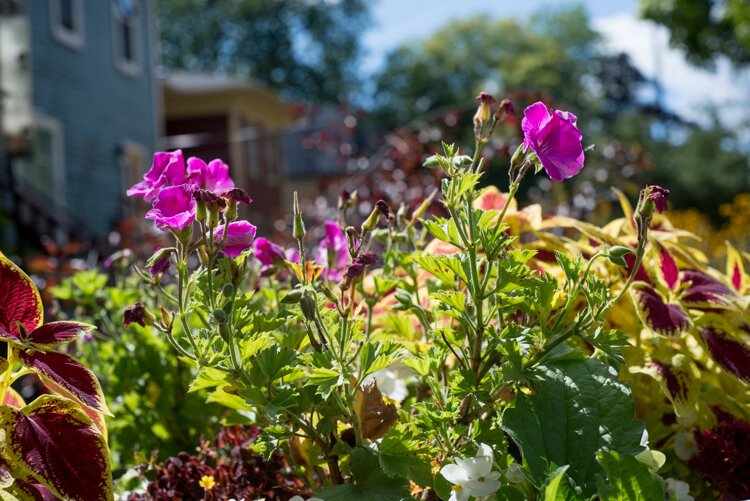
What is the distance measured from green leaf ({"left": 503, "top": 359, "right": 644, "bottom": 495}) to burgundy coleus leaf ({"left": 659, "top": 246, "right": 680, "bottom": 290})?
0.47m

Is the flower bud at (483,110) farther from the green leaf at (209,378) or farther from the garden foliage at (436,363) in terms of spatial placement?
the green leaf at (209,378)

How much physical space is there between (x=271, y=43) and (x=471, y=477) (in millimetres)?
35864

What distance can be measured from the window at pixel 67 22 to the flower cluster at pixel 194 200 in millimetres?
11396

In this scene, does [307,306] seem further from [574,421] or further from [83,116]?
[83,116]

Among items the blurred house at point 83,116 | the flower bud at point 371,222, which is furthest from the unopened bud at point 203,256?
the blurred house at point 83,116

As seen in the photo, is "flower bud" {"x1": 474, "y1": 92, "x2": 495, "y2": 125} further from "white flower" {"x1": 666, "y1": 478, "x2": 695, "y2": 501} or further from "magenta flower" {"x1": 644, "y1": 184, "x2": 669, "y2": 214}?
"white flower" {"x1": 666, "y1": 478, "x2": 695, "y2": 501}

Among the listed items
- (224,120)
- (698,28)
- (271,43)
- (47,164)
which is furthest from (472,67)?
(47,164)

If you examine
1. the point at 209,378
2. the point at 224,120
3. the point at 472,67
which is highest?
the point at 472,67

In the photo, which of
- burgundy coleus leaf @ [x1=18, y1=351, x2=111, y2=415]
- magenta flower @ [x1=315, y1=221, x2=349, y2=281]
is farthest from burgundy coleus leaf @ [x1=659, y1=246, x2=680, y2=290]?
burgundy coleus leaf @ [x1=18, y1=351, x2=111, y2=415]

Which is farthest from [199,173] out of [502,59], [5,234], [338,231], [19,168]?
[502,59]

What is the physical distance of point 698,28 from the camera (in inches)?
600

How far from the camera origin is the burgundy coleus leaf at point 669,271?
1470 millimetres

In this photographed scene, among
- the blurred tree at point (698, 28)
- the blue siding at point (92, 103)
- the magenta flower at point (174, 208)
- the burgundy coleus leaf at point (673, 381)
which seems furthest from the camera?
the blurred tree at point (698, 28)

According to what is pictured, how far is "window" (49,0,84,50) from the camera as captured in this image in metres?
11.3
